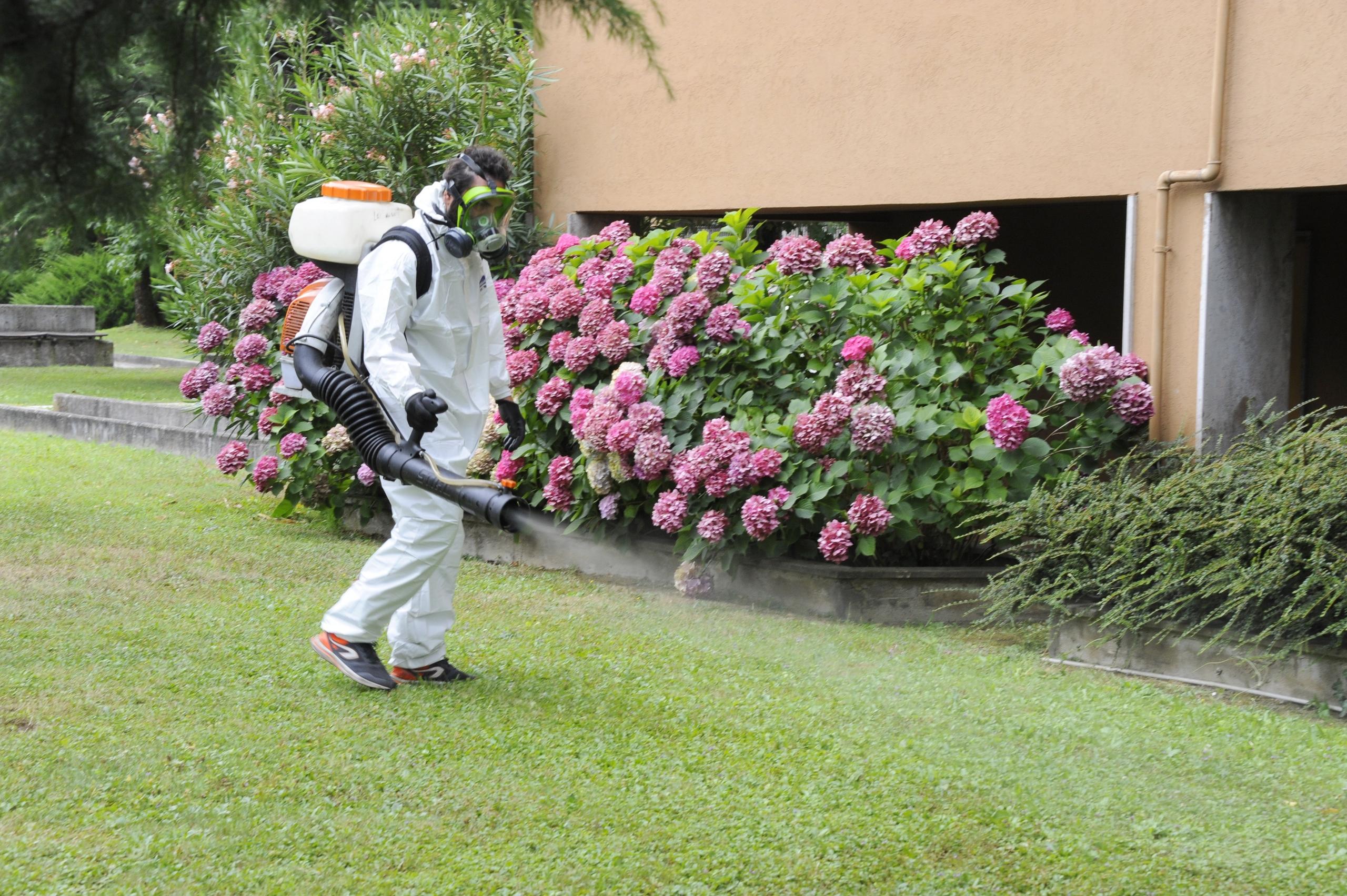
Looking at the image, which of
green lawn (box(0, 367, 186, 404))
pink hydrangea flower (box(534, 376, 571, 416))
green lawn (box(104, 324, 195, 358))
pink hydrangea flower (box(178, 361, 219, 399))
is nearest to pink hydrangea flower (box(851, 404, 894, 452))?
pink hydrangea flower (box(534, 376, 571, 416))

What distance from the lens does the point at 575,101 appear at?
9.68 metres

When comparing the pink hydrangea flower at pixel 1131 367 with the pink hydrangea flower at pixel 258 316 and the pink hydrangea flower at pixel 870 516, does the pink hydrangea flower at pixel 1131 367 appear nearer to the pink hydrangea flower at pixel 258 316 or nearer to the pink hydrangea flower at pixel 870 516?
the pink hydrangea flower at pixel 870 516

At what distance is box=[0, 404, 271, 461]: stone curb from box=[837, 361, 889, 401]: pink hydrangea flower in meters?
6.07

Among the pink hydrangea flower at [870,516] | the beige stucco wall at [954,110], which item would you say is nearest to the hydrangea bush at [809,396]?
the pink hydrangea flower at [870,516]

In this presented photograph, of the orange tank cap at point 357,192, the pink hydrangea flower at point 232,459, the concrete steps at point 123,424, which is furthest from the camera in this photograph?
the concrete steps at point 123,424

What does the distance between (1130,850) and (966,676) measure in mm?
1829

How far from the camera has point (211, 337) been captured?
9.36 meters

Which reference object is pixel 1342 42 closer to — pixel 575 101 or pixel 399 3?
pixel 399 3

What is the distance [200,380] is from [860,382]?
4.98 meters

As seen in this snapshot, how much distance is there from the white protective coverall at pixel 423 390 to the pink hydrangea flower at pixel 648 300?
191 cm

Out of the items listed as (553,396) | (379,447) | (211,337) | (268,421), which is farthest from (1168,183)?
(211,337)

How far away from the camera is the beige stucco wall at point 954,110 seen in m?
6.37

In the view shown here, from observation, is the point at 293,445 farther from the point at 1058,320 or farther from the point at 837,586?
the point at 1058,320

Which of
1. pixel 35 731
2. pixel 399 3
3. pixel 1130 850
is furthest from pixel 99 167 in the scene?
pixel 1130 850
